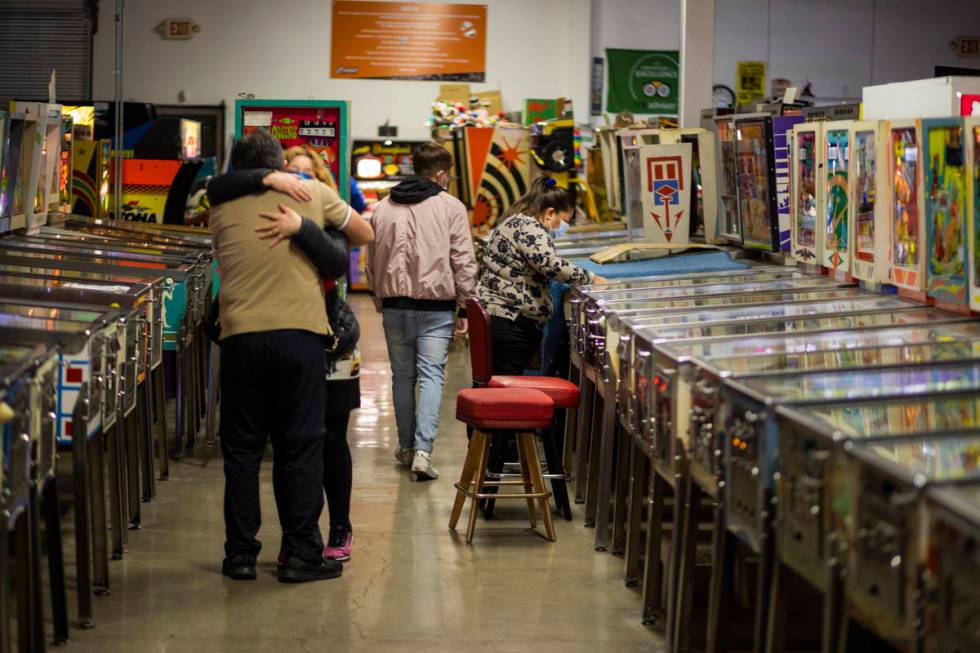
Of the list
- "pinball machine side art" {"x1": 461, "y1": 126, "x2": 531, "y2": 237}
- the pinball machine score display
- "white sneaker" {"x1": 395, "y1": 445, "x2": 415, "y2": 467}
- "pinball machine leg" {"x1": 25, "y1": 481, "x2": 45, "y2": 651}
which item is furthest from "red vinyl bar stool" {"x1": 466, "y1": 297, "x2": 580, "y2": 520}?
"pinball machine side art" {"x1": 461, "y1": 126, "x2": 531, "y2": 237}

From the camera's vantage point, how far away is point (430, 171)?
255 inches

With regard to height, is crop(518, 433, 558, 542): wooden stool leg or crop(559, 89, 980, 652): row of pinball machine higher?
crop(559, 89, 980, 652): row of pinball machine

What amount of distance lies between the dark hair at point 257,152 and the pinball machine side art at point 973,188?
220 cm

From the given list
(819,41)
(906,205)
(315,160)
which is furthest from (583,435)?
(819,41)

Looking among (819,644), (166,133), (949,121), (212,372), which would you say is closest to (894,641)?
(819,644)

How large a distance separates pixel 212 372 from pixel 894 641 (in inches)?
211

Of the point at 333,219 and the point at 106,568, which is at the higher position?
the point at 333,219

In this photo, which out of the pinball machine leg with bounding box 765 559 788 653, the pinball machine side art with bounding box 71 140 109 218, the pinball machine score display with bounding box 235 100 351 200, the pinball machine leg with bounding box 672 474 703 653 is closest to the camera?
the pinball machine leg with bounding box 765 559 788 653

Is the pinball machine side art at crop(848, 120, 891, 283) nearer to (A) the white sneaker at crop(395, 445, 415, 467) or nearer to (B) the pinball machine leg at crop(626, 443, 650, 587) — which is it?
(B) the pinball machine leg at crop(626, 443, 650, 587)

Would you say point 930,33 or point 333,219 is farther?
point 930,33

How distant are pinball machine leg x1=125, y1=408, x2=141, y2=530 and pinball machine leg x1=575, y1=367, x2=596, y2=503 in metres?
1.87

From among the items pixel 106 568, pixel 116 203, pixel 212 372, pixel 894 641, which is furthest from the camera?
pixel 116 203

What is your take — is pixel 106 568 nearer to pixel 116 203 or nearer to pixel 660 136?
pixel 660 136

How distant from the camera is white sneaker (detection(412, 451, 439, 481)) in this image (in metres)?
6.21
